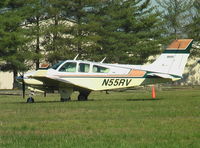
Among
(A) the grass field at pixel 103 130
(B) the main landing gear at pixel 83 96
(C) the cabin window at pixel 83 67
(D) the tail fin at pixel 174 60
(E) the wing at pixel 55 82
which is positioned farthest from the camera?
(B) the main landing gear at pixel 83 96

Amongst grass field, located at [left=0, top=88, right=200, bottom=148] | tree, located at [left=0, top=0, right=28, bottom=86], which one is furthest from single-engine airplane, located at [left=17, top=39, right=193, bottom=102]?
tree, located at [left=0, top=0, right=28, bottom=86]

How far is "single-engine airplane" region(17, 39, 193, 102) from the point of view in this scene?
89.1 ft

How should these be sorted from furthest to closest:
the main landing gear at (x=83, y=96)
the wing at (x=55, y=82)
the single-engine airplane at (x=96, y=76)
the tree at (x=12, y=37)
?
1. the tree at (x=12, y=37)
2. the main landing gear at (x=83, y=96)
3. the single-engine airplane at (x=96, y=76)
4. the wing at (x=55, y=82)

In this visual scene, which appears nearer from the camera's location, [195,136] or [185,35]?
[195,136]

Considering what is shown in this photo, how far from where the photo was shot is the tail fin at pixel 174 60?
27.8 metres

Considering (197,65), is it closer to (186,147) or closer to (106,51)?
(106,51)

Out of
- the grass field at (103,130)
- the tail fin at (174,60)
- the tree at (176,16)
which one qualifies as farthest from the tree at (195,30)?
the grass field at (103,130)

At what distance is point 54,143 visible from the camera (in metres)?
10.6

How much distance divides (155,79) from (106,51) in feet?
110

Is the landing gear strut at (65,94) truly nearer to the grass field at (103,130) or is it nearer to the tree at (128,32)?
the grass field at (103,130)

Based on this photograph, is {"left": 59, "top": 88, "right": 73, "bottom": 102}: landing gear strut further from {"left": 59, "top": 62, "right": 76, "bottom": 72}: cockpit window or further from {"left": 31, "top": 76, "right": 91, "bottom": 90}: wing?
{"left": 59, "top": 62, "right": 76, "bottom": 72}: cockpit window

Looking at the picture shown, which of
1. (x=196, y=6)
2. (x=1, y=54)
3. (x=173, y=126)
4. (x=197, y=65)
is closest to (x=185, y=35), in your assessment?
(x=196, y=6)

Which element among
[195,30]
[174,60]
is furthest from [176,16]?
[174,60]

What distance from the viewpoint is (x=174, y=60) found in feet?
92.3
